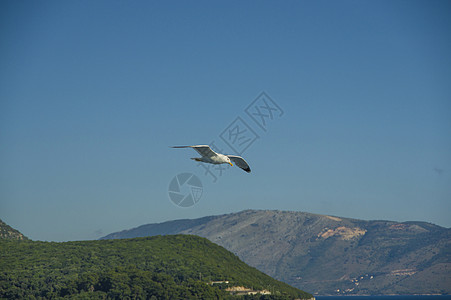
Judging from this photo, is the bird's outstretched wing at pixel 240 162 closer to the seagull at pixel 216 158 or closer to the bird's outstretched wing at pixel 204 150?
the seagull at pixel 216 158

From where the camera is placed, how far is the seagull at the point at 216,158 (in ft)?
218

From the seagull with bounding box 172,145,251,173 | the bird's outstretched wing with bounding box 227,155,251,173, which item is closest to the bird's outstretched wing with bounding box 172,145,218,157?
the seagull with bounding box 172,145,251,173

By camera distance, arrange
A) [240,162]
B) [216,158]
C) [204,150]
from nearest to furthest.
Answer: [204,150] < [216,158] < [240,162]

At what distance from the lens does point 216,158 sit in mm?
68188

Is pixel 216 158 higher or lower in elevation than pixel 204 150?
lower

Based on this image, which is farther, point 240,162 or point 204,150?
point 240,162

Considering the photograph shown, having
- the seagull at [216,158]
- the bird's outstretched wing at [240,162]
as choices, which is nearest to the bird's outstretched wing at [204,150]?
the seagull at [216,158]

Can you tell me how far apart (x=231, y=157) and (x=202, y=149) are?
5.96 m

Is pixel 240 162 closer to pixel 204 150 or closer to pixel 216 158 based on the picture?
pixel 216 158

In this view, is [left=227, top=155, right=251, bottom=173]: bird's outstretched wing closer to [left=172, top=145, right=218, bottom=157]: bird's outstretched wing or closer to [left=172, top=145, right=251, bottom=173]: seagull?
[left=172, top=145, right=251, bottom=173]: seagull

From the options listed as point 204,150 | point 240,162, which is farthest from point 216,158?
point 240,162

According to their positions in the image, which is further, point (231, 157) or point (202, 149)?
point (231, 157)

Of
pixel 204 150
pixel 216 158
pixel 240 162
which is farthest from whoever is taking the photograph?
pixel 240 162

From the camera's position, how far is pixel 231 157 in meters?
71.3
